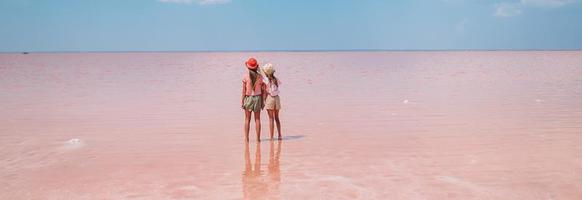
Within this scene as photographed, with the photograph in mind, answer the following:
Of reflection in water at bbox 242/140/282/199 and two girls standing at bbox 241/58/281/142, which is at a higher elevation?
two girls standing at bbox 241/58/281/142

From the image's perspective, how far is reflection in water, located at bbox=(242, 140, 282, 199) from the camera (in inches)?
209

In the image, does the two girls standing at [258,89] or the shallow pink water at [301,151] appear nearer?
the shallow pink water at [301,151]

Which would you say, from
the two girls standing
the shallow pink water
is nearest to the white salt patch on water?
the shallow pink water

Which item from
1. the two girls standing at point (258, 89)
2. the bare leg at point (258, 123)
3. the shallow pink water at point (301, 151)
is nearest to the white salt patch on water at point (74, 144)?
the shallow pink water at point (301, 151)

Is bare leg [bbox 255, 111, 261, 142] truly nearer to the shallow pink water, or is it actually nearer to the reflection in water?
the shallow pink water

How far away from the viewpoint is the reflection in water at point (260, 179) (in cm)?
532

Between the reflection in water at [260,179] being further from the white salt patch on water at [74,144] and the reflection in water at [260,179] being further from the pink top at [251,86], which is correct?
the white salt patch on water at [74,144]

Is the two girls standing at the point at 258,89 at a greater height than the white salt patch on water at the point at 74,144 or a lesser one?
greater

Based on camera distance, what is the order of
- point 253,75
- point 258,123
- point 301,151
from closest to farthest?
1. point 301,151
2. point 253,75
3. point 258,123

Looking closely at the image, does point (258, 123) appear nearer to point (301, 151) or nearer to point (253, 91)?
point (253, 91)

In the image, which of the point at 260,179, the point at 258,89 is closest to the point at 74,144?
the point at 258,89

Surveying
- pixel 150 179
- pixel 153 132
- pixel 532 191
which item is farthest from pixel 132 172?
pixel 532 191

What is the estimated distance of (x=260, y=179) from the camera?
589cm

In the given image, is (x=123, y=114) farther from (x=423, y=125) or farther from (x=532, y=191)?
(x=532, y=191)
